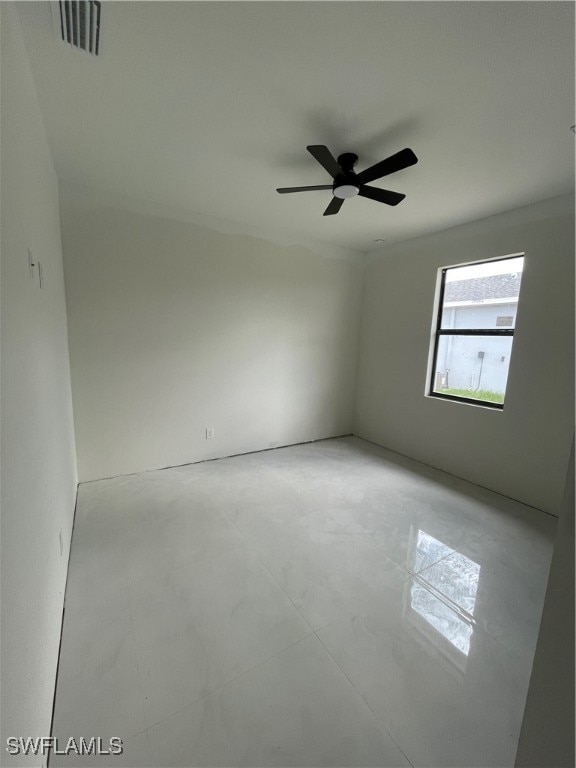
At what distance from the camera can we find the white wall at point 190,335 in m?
2.96

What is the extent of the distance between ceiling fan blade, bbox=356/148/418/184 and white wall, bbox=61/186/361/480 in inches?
73.8

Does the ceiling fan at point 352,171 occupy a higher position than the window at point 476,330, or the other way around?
the ceiling fan at point 352,171

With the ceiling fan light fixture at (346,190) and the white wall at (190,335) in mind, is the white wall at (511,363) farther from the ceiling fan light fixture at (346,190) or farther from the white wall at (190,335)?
the ceiling fan light fixture at (346,190)

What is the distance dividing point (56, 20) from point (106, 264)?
6.01ft

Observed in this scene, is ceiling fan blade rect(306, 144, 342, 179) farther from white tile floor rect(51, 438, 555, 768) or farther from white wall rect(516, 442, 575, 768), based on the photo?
white tile floor rect(51, 438, 555, 768)

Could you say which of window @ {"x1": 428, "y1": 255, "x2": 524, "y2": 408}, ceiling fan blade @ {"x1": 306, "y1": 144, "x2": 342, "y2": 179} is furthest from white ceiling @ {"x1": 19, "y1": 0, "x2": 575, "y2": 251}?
window @ {"x1": 428, "y1": 255, "x2": 524, "y2": 408}

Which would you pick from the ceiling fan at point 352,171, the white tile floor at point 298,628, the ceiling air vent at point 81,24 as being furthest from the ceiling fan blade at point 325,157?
the white tile floor at point 298,628

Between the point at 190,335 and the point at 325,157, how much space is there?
219 centimetres

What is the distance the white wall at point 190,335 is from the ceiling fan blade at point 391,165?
6.15 feet

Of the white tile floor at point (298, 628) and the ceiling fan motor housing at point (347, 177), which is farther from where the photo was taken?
the ceiling fan motor housing at point (347, 177)

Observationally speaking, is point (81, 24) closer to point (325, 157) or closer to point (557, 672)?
point (325, 157)

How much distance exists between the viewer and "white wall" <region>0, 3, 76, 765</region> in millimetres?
862

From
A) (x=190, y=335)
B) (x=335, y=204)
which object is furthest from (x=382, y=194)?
(x=190, y=335)

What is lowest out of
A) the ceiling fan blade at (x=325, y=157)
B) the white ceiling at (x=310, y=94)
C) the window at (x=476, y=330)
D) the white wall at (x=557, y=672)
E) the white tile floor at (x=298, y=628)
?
the white tile floor at (x=298, y=628)
